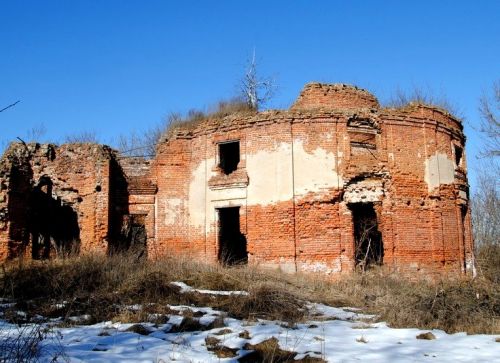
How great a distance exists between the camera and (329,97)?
16.3 meters

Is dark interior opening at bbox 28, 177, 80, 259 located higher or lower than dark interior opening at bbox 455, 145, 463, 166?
lower

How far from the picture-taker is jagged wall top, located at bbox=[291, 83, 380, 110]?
16.2 m

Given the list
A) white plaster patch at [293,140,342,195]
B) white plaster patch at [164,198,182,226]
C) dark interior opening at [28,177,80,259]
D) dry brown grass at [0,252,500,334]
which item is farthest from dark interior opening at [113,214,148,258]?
white plaster patch at [293,140,342,195]

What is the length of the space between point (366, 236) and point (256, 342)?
972cm

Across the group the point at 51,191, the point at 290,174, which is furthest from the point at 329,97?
the point at 51,191

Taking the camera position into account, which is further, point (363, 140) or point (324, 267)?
point (363, 140)

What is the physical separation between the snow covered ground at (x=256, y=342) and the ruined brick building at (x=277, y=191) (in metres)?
7.15

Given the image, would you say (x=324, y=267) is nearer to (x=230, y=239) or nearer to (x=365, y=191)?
(x=365, y=191)

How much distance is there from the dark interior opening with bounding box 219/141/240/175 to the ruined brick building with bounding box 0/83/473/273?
1.9 inches

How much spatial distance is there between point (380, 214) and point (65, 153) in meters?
10.0

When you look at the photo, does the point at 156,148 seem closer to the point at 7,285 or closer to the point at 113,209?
the point at 113,209

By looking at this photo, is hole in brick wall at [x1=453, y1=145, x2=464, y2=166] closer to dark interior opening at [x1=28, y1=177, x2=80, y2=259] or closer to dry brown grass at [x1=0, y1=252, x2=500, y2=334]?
dry brown grass at [x1=0, y1=252, x2=500, y2=334]

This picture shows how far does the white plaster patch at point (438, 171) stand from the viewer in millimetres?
16086

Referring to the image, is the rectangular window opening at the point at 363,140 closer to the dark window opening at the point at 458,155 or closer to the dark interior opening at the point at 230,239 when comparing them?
the dark window opening at the point at 458,155
